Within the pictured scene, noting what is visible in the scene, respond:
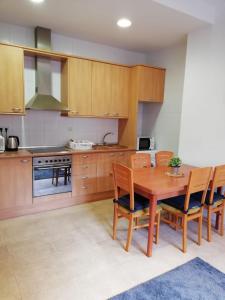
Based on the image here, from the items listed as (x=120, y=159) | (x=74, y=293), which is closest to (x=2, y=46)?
(x=120, y=159)

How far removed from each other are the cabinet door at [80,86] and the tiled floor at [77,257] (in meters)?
1.70

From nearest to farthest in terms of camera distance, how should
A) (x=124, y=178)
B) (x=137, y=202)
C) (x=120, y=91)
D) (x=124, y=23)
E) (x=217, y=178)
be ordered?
(x=124, y=178) → (x=137, y=202) → (x=217, y=178) → (x=124, y=23) → (x=120, y=91)

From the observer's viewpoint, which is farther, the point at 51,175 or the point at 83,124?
the point at 83,124

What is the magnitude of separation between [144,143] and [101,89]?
1.30m

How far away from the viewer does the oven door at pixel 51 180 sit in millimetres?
3205

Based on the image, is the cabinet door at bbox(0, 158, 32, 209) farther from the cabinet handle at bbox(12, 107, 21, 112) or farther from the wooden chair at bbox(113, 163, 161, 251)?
the wooden chair at bbox(113, 163, 161, 251)

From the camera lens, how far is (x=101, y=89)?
12.6ft

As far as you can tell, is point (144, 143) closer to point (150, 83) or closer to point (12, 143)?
point (150, 83)

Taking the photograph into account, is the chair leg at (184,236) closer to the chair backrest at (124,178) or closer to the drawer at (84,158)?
the chair backrest at (124,178)

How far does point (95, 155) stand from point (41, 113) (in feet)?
3.67

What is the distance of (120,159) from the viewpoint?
155 inches

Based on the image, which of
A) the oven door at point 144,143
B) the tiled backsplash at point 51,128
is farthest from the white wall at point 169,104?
the tiled backsplash at point 51,128

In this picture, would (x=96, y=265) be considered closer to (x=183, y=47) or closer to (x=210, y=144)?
(x=210, y=144)

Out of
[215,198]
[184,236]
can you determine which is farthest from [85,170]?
[215,198]
